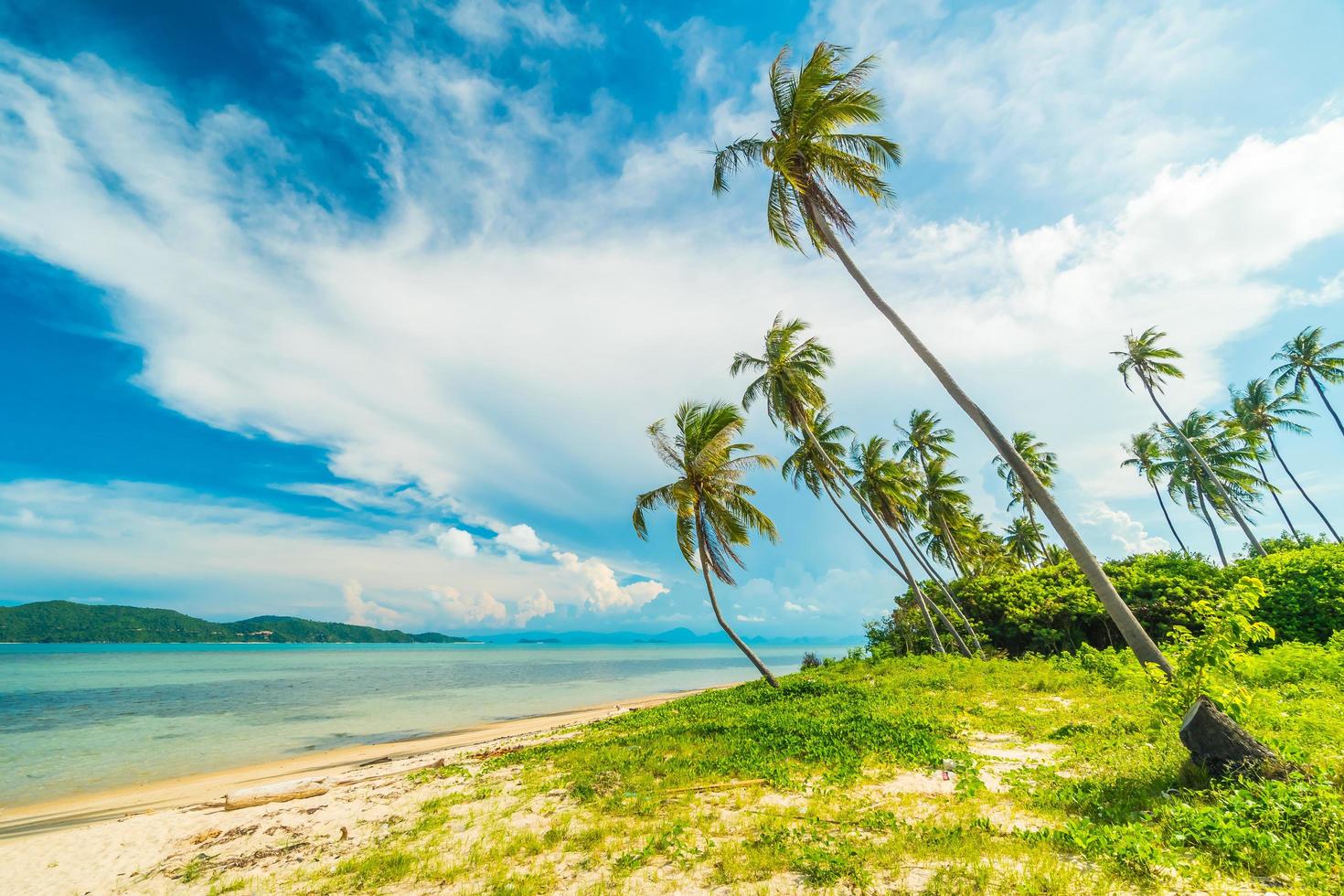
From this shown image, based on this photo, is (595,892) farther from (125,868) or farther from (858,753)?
(125,868)

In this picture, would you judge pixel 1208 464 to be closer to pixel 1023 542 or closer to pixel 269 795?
pixel 1023 542

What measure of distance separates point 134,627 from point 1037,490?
18793 cm

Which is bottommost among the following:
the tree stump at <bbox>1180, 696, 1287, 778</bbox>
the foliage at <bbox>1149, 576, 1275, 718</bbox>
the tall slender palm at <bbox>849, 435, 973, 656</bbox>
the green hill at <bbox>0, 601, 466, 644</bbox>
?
the green hill at <bbox>0, 601, 466, 644</bbox>

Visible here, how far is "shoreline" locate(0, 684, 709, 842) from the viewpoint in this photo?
1100 centimetres

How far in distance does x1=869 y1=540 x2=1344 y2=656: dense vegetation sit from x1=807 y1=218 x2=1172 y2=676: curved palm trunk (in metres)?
7.38

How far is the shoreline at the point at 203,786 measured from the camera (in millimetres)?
11000

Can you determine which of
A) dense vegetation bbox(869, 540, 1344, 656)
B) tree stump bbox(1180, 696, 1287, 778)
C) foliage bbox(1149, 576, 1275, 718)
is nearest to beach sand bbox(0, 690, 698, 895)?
tree stump bbox(1180, 696, 1287, 778)

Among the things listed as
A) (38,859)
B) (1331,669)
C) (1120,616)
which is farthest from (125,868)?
(1331,669)

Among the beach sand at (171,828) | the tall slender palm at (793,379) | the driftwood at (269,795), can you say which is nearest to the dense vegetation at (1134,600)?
the tall slender palm at (793,379)

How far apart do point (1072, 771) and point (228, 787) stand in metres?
18.3

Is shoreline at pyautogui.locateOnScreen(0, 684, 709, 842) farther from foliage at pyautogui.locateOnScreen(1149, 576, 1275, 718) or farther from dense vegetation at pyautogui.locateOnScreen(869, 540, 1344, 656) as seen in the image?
dense vegetation at pyautogui.locateOnScreen(869, 540, 1344, 656)

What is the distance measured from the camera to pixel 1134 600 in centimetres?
1833

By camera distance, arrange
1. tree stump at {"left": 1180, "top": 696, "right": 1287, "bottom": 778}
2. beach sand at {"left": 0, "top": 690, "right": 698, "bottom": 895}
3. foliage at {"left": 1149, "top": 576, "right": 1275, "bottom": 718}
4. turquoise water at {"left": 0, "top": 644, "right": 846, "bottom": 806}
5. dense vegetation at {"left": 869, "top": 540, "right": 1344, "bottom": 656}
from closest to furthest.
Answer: tree stump at {"left": 1180, "top": 696, "right": 1287, "bottom": 778} → foliage at {"left": 1149, "top": 576, "right": 1275, "bottom": 718} → beach sand at {"left": 0, "top": 690, "right": 698, "bottom": 895} → dense vegetation at {"left": 869, "top": 540, "right": 1344, "bottom": 656} → turquoise water at {"left": 0, "top": 644, "right": 846, "bottom": 806}

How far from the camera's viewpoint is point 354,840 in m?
7.05
